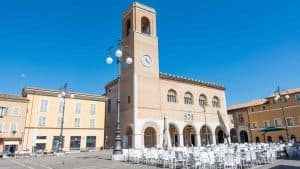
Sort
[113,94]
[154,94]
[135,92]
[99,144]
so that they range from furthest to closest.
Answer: [113,94], [99,144], [154,94], [135,92]

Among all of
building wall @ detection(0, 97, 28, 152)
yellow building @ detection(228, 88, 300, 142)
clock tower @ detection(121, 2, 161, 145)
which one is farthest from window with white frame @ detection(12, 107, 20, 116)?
yellow building @ detection(228, 88, 300, 142)

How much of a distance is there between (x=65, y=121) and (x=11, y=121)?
22.6 feet

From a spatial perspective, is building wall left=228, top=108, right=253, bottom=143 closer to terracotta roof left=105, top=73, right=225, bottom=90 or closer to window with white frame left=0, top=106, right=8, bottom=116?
terracotta roof left=105, top=73, right=225, bottom=90

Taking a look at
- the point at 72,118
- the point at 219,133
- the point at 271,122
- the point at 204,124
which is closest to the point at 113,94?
the point at 72,118

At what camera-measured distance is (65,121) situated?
33.6 m

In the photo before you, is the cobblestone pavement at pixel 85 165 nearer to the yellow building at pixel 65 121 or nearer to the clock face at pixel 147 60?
the yellow building at pixel 65 121

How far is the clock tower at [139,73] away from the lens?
3111cm

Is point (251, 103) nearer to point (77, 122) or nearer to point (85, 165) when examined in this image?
point (77, 122)

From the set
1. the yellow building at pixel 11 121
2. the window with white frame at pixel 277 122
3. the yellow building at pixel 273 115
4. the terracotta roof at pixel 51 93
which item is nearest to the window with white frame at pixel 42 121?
the yellow building at pixel 11 121

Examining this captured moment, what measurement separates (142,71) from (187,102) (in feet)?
31.9

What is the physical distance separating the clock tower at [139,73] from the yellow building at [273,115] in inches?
775

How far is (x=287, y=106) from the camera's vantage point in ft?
133

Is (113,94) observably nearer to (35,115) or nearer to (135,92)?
(135,92)

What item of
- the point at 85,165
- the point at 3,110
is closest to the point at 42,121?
the point at 3,110
